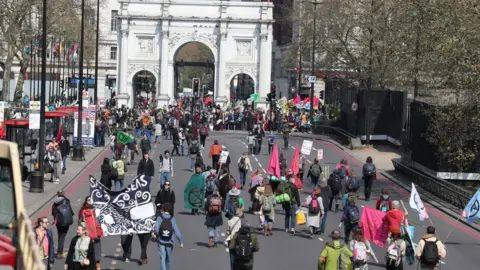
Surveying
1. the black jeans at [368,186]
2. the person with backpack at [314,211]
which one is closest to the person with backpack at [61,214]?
the person with backpack at [314,211]

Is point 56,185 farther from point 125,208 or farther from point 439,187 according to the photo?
point 125,208

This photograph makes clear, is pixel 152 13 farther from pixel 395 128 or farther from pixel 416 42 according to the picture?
pixel 416 42

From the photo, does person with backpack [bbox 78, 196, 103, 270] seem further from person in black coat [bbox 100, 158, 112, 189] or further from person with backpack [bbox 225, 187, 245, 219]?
person in black coat [bbox 100, 158, 112, 189]

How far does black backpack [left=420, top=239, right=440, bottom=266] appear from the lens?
1995 centimetres

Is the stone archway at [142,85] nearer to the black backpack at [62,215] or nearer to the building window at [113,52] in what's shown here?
the building window at [113,52]

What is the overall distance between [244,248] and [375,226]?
5.23 metres

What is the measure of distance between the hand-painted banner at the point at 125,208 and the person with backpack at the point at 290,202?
621 cm

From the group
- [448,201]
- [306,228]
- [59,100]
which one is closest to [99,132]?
[448,201]

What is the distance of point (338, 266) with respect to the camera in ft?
62.7

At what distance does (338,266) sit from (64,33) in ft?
199

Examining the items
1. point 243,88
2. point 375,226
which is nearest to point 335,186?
point 375,226

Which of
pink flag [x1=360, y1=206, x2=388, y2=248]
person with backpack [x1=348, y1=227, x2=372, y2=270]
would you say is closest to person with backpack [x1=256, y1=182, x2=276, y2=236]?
pink flag [x1=360, y1=206, x2=388, y2=248]

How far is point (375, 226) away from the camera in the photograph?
78.4 feet

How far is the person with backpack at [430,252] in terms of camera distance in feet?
65.5
